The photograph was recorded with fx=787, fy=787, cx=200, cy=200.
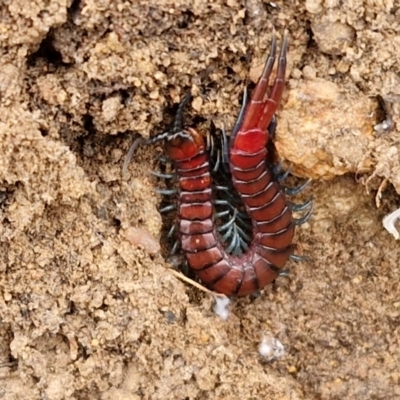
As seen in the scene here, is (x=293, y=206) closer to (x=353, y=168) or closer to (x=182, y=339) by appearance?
(x=353, y=168)

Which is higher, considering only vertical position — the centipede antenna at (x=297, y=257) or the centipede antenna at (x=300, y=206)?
the centipede antenna at (x=300, y=206)

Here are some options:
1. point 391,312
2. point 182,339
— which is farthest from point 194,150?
point 391,312

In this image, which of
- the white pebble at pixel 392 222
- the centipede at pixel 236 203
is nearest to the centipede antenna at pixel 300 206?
the centipede at pixel 236 203

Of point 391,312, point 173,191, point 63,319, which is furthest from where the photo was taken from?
point 391,312

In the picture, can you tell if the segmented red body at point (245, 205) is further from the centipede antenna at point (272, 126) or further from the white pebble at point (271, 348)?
the white pebble at point (271, 348)

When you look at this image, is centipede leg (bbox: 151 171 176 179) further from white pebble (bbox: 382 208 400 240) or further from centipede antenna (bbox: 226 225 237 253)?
white pebble (bbox: 382 208 400 240)

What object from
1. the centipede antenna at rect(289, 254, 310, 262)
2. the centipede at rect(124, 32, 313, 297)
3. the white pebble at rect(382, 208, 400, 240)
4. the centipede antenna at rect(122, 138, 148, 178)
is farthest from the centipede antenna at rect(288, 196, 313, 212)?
the centipede antenna at rect(122, 138, 148, 178)

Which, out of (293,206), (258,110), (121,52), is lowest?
(293,206)

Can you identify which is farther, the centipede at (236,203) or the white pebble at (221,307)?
the white pebble at (221,307)

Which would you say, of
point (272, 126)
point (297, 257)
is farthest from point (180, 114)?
point (297, 257)
